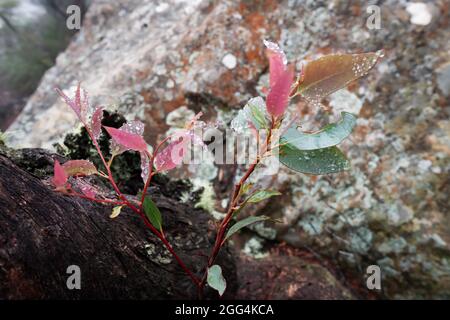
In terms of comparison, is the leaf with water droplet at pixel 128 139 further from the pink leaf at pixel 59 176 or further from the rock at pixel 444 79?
the rock at pixel 444 79

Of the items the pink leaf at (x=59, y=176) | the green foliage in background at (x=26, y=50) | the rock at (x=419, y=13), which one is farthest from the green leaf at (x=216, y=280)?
the green foliage in background at (x=26, y=50)

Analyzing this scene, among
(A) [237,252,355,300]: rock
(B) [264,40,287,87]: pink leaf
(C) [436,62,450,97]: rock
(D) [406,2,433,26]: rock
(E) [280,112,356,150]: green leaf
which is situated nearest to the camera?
(B) [264,40,287,87]: pink leaf

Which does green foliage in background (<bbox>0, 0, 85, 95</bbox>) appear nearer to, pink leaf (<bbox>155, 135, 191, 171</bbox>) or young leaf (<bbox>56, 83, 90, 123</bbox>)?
young leaf (<bbox>56, 83, 90, 123</bbox>)

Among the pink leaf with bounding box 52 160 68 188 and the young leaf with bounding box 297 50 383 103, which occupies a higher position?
the young leaf with bounding box 297 50 383 103

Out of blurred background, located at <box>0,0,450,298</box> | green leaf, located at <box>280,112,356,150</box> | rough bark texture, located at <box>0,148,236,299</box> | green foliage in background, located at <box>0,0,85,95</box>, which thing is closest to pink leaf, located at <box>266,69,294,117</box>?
green leaf, located at <box>280,112,356,150</box>

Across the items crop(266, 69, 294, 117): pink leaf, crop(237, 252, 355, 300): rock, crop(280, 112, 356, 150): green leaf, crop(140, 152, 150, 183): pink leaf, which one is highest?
crop(266, 69, 294, 117): pink leaf

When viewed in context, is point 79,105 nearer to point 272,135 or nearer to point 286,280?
point 272,135

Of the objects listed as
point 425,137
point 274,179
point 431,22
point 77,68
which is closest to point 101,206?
point 274,179

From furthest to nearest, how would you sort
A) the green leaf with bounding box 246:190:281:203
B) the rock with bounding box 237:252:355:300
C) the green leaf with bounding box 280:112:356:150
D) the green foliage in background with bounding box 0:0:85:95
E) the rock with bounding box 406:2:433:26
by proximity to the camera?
the green foliage in background with bounding box 0:0:85:95 < the rock with bounding box 406:2:433:26 < the rock with bounding box 237:252:355:300 < the green leaf with bounding box 246:190:281:203 < the green leaf with bounding box 280:112:356:150
